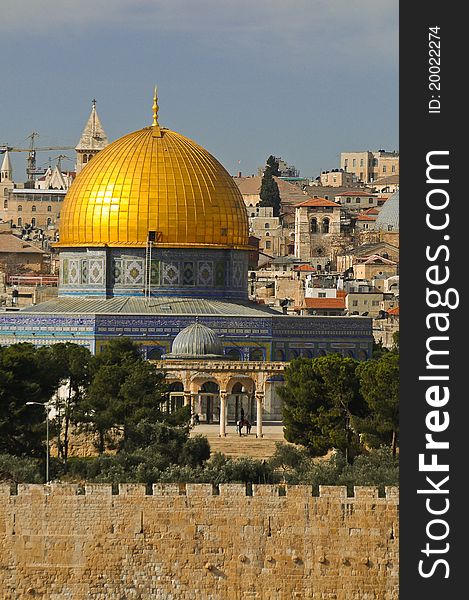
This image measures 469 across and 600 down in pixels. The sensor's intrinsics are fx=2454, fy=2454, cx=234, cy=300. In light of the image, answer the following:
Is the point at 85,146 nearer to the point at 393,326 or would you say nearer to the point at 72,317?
the point at 393,326

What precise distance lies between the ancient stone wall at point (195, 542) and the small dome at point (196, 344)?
799 inches

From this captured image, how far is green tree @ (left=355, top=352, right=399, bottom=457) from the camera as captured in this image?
125 feet

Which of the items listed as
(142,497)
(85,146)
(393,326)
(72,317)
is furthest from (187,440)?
(85,146)

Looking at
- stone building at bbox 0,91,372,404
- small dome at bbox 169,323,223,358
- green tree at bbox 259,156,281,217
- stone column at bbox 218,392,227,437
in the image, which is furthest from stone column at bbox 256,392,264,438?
green tree at bbox 259,156,281,217

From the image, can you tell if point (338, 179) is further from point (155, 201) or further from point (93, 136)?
point (155, 201)

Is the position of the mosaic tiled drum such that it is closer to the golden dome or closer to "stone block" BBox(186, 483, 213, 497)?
the golden dome

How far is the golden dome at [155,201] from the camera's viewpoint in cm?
5416

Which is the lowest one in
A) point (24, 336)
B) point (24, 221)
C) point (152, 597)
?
point (152, 597)

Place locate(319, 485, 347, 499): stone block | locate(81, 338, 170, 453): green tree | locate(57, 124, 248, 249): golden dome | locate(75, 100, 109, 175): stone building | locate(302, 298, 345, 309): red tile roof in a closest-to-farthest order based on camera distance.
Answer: locate(319, 485, 347, 499): stone block → locate(81, 338, 170, 453): green tree → locate(57, 124, 248, 249): golden dome → locate(302, 298, 345, 309): red tile roof → locate(75, 100, 109, 175): stone building

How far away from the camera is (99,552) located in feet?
96.4

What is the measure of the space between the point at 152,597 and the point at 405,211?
7.48m

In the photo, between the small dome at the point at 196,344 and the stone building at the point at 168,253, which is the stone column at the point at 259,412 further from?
the stone building at the point at 168,253

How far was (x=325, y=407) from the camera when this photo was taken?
→ 132ft

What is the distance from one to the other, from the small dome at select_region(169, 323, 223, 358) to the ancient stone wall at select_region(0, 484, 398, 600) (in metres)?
20.3
